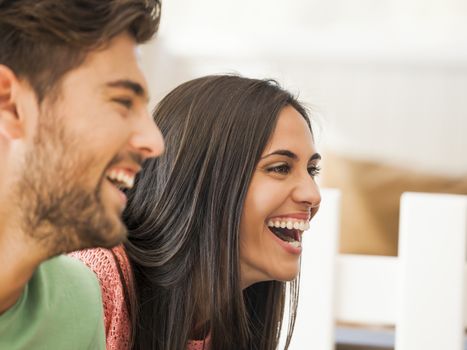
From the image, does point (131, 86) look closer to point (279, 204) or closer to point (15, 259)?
point (15, 259)

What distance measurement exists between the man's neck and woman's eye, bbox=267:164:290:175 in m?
0.53

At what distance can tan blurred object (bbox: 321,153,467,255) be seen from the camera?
1.85 m

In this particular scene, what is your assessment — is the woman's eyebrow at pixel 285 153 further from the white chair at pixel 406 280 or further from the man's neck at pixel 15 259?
the man's neck at pixel 15 259

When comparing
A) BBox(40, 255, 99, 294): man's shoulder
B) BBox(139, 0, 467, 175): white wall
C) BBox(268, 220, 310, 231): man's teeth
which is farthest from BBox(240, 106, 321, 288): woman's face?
BBox(139, 0, 467, 175): white wall

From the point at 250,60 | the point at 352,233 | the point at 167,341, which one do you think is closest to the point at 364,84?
the point at 250,60

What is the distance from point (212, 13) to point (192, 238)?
3.89ft

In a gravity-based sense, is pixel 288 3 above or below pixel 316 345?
above

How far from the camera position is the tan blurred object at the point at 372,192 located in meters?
1.85

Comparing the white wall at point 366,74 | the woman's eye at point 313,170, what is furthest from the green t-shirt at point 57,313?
the white wall at point 366,74

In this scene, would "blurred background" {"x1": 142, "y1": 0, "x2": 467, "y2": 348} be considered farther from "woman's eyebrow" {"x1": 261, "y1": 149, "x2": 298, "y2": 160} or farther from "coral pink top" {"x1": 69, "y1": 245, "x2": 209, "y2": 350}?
"coral pink top" {"x1": 69, "y1": 245, "x2": 209, "y2": 350}

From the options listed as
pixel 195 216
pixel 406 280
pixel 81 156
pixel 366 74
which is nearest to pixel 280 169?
pixel 195 216

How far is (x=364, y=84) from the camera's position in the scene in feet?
6.86

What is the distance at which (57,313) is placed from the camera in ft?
3.26

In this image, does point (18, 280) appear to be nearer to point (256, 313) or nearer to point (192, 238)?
point (192, 238)
